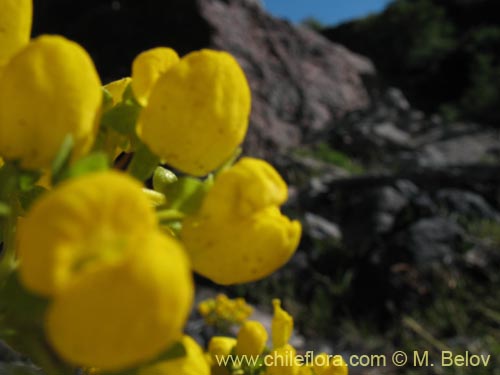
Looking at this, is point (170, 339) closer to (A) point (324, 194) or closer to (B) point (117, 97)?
(B) point (117, 97)

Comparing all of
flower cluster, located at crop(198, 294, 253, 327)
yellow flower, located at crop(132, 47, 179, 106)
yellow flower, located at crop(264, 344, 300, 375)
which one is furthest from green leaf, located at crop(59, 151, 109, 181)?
flower cluster, located at crop(198, 294, 253, 327)

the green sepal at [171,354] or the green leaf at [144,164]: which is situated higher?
the green leaf at [144,164]

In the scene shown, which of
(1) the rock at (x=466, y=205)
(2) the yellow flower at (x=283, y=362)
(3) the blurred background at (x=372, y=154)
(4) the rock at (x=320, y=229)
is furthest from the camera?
(4) the rock at (x=320, y=229)

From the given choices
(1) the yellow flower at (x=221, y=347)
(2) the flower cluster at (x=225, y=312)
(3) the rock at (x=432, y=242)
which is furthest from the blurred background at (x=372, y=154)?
(1) the yellow flower at (x=221, y=347)

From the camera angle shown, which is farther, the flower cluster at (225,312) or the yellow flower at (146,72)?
the flower cluster at (225,312)

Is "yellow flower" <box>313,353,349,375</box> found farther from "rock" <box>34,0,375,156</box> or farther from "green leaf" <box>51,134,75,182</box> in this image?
"rock" <box>34,0,375,156</box>

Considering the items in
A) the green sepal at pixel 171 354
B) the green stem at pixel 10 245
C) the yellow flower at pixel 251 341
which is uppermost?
the green sepal at pixel 171 354

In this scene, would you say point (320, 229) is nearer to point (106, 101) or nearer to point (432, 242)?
point (432, 242)

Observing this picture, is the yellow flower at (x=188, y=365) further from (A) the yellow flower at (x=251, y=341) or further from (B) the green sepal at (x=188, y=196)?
(A) the yellow flower at (x=251, y=341)
